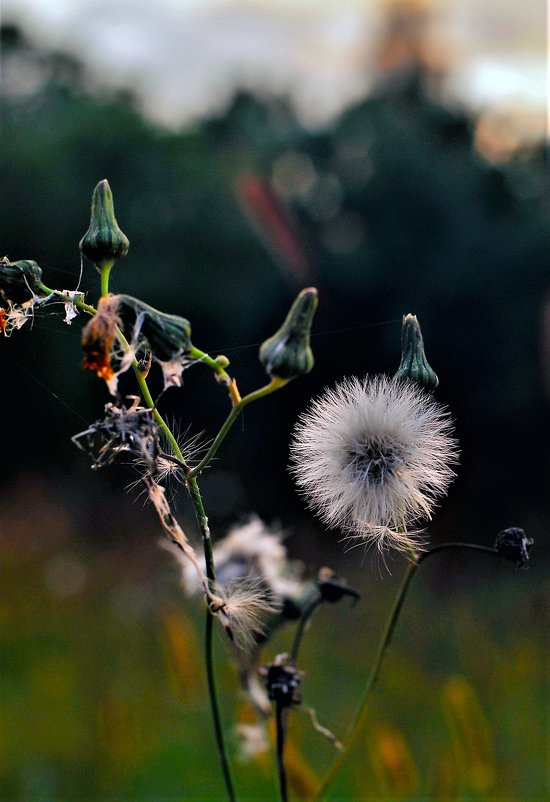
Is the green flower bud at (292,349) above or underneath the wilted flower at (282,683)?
above

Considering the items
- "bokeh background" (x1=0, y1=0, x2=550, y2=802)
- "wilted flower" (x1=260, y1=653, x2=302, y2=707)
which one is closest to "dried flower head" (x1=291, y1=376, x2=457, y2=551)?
"wilted flower" (x1=260, y1=653, x2=302, y2=707)

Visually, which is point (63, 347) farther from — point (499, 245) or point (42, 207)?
point (499, 245)

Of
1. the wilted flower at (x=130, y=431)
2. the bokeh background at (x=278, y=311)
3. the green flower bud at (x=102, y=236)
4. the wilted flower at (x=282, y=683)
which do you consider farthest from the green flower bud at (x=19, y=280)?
the bokeh background at (x=278, y=311)

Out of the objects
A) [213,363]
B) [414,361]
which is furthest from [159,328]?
[414,361]

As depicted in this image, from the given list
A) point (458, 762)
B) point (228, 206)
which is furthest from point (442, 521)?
point (458, 762)

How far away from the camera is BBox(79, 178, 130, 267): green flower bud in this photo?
832mm

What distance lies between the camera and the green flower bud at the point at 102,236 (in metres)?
0.83

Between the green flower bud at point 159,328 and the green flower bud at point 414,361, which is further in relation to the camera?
the green flower bud at point 414,361

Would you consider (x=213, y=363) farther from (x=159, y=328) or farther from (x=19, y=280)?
(x=19, y=280)

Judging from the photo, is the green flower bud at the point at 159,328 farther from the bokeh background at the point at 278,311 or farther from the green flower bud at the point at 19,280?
the bokeh background at the point at 278,311

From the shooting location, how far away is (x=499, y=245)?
19.0ft

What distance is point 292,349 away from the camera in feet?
2.41

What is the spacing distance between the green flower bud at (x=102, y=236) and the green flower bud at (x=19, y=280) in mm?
50

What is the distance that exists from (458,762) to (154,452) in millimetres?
2089
